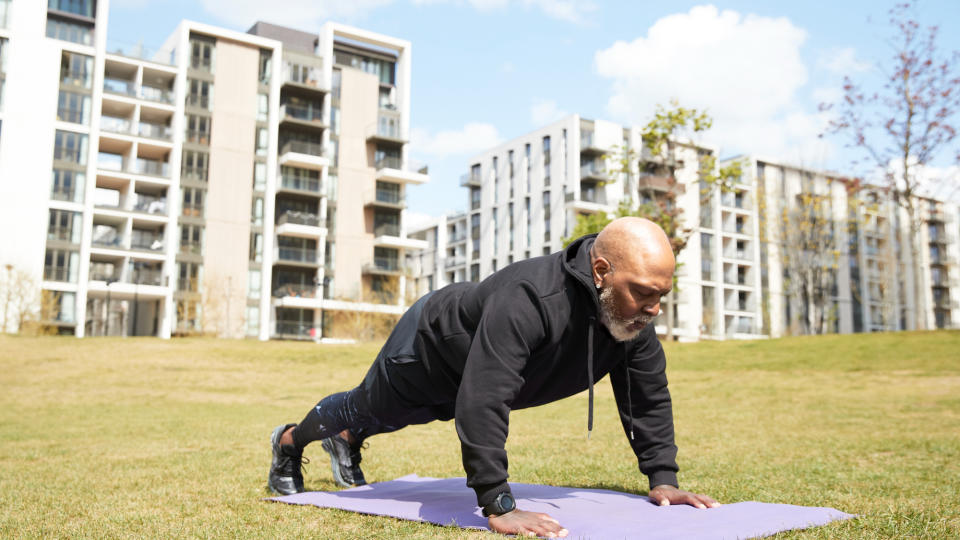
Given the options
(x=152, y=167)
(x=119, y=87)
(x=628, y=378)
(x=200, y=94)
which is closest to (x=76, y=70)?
(x=119, y=87)

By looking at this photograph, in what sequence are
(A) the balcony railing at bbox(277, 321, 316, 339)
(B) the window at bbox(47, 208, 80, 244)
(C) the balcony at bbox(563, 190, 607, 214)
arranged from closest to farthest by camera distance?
(B) the window at bbox(47, 208, 80, 244) < (A) the balcony railing at bbox(277, 321, 316, 339) < (C) the balcony at bbox(563, 190, 607, 214)

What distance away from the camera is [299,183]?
56438 mm

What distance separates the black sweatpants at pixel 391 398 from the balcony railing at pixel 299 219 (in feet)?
171

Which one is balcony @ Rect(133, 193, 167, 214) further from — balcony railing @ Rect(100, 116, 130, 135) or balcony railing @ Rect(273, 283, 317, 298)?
balcony railing @ Rect(273, 283, 317, 298)

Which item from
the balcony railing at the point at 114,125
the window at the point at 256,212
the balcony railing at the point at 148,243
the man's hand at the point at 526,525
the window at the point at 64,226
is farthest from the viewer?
the window at the point at 256,212

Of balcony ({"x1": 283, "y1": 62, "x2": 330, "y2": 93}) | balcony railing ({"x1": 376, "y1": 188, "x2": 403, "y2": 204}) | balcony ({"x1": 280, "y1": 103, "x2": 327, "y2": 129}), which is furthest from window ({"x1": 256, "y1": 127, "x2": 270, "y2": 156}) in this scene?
balcony railing ({"x1": 376, "y1": 188, "x2": 403, "y2": 204})

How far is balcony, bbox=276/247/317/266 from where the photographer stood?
5503 cm

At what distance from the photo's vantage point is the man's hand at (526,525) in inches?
132

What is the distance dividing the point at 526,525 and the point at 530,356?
767 mm

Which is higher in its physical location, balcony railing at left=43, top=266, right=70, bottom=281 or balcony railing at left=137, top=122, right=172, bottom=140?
balcony railing at left=137, top=122, right=172, bottom=140

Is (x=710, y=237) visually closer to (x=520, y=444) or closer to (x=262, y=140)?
(x=262, y=140)

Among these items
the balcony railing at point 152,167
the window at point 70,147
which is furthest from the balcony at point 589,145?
the window at point 70,147

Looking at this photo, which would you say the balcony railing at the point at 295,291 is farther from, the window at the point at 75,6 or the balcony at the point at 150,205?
the window at the point at 75,6

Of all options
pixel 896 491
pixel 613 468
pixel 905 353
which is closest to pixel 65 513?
pixel 613 468
